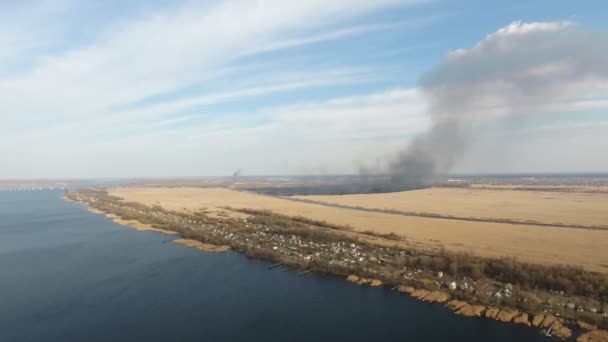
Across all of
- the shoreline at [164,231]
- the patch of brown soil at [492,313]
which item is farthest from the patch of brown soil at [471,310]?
the shoreline at [164,231]

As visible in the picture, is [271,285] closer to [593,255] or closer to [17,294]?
[17,294]

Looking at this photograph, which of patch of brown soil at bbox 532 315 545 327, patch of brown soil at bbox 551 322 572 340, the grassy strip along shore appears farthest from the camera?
the grassy strip along shore

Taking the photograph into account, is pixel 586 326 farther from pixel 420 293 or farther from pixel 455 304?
pixel 420 293

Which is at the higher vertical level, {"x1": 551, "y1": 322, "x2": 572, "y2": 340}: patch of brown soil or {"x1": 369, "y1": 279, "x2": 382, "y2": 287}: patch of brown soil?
{"x1": 369, "y1": 279, "x2": 382, "y2": 287}: patch of brown soil

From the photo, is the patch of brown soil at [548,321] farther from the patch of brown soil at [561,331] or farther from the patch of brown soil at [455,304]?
Result: the patch of brown soil at [455,304]

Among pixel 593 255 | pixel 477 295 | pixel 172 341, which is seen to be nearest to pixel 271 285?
pixel 172 341

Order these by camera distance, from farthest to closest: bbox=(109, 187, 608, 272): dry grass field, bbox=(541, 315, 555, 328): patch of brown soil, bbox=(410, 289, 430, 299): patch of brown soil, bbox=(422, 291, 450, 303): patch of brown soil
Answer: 1. bbox=(109, 187, 608, 272): dry grass field
2. bbox=(410, 289, 430, 299): patch of brown soil
3. bbox=(422, 291, 450, 303): patch of brown soil
4. bbox=(541, 315, 555, 328): patch of brown soil

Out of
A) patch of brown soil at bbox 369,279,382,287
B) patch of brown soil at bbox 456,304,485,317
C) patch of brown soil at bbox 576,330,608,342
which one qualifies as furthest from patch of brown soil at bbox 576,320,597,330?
patch of brown soil at bbox 369,279,382,287

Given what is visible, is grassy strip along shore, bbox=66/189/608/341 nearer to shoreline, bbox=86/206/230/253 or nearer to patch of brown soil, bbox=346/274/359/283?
patch of brown soil, bbox=346/274/359/283
